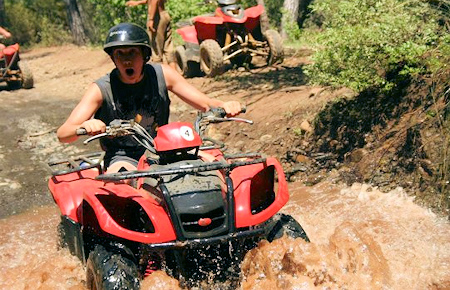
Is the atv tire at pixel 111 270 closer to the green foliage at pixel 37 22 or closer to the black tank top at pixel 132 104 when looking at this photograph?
the black tank top at pixel 132 104

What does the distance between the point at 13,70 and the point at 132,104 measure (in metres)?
11.6

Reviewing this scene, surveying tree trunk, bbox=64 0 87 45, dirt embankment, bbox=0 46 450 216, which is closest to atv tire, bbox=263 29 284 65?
dirt embankment, bbox=0 46 450 216

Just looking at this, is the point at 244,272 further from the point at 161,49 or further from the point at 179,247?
the point at 161,49

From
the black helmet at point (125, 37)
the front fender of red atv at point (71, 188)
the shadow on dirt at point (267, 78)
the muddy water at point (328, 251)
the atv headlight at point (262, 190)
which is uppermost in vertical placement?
the black helmet at point (125, 37)

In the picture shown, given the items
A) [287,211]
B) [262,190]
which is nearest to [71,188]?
[262,190]

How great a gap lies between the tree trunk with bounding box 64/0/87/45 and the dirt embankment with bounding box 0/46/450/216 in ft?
42.2

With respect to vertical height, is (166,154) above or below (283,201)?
above

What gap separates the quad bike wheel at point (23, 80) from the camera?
15.6 metres

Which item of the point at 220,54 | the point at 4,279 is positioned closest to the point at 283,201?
the point at 4,279

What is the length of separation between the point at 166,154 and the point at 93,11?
80.1ft

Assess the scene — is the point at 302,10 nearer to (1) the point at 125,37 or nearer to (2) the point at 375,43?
(2) the point at 375,43

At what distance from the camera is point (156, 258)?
3.99m

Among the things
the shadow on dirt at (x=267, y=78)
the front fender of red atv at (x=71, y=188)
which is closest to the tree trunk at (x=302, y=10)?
the shadow on dirt at (x=267, y=78)

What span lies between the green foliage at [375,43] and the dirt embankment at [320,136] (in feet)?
1.04
